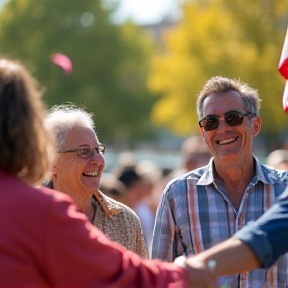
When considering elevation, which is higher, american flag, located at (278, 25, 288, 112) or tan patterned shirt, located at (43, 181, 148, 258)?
american flag, located at (278, 25, 288, 112)

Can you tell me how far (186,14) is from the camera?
103 ft

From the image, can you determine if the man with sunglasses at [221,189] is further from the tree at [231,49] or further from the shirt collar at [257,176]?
the tree at [231,49]

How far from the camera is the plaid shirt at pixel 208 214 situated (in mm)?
5091

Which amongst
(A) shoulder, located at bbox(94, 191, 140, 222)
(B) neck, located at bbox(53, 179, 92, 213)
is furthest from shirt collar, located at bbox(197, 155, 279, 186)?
(B) neck, located at bbox(53, 179, 92, 213)

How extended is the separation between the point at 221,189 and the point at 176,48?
89.6ft

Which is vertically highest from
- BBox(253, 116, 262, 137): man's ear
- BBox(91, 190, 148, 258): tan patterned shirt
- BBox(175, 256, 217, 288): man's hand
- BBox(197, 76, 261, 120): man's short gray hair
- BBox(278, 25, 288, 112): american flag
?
BBox(278, 25, 288, 112): american flag

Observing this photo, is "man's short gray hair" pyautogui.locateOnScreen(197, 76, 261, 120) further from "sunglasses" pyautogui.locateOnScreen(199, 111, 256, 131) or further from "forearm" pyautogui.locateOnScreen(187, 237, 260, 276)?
"forearm" pyautogui.locateOnScreen(187, 237, 260, 276)

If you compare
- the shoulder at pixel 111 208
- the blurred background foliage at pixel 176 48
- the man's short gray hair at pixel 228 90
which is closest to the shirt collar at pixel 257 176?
the man's short gray hair at pixel 228 90

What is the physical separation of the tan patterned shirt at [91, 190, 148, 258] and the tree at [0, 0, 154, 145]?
17224mm

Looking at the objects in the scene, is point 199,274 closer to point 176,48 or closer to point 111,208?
point 111,208

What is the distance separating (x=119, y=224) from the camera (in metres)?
5.46

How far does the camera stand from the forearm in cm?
371

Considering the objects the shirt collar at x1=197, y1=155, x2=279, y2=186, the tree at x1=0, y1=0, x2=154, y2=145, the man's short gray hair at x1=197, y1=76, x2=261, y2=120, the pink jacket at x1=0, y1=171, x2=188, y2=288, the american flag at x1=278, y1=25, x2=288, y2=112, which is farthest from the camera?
the tree at x1=0, y1=0, x2=154, y2=145

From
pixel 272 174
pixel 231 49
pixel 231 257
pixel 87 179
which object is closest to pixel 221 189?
pixel 272 174
